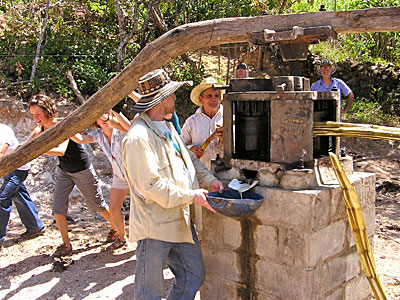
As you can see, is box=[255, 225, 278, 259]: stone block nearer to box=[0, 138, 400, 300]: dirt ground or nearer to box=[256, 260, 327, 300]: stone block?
box=[256, 260, 327, 300]: stone block

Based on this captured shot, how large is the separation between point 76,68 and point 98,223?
13.7 feet

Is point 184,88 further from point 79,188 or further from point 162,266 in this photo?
point 162,266

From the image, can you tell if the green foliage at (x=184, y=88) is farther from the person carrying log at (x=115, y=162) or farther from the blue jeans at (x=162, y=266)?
the blue jeans at (x=162, y=266)

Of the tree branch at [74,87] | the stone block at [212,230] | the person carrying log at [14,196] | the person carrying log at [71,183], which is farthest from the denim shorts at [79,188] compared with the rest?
the tree branch at [74,87]

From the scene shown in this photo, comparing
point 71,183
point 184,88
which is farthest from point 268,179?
point 184,88

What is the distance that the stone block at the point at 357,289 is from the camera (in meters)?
3.64

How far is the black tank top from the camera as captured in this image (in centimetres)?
545

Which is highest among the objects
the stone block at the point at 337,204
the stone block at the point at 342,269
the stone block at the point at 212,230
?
the stone block at the point at 337,204

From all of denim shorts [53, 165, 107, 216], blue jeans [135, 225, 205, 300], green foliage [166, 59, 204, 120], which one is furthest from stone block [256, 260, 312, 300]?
green foliage [166, 59, 204, 120]

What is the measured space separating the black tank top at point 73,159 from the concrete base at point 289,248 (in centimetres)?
240

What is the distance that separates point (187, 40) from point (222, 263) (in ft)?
6.21

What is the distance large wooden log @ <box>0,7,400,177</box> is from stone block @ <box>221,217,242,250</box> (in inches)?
57.1

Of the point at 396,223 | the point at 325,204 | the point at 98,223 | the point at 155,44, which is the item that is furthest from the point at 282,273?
the point at 98,223

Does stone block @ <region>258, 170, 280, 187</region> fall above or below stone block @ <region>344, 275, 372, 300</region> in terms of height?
above
